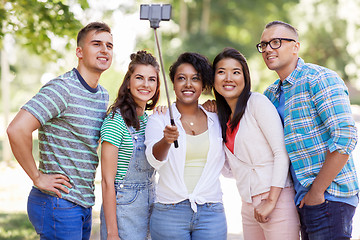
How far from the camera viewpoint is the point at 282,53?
3.47m

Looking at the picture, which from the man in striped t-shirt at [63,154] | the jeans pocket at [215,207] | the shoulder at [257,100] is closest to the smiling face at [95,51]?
the man in striped t-shirt at [63,154]

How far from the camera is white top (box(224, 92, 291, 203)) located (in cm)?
326

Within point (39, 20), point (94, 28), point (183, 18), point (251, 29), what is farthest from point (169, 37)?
point (94, 28)

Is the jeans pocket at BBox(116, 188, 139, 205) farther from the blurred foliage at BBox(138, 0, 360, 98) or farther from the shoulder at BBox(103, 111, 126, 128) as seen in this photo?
the blurred foliage at BBox(138, 0, 360, 98)

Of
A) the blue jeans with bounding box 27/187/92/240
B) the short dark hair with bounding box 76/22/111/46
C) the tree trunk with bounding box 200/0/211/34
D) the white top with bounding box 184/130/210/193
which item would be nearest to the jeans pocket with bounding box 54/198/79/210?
the blue jeans with bounding box 27/187/92/240

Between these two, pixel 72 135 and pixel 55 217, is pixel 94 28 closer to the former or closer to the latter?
pixel 72 135

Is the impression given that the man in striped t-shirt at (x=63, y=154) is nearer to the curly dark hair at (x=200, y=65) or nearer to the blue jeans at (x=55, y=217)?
the blue jeans at (x=55, y=217)

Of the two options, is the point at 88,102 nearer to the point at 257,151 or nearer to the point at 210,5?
the point at 257,151

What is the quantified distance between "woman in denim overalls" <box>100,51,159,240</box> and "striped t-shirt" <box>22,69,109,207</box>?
0.52 ft

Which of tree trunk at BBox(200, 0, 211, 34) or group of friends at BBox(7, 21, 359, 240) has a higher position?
tree trunk at BBox(200, 0, 211, 34)

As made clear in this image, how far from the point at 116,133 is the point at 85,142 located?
0.28 m

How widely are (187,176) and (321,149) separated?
1.03 metres

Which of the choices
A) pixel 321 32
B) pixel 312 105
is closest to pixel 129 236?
pixel 312 105

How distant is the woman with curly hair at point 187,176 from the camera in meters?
3.31
